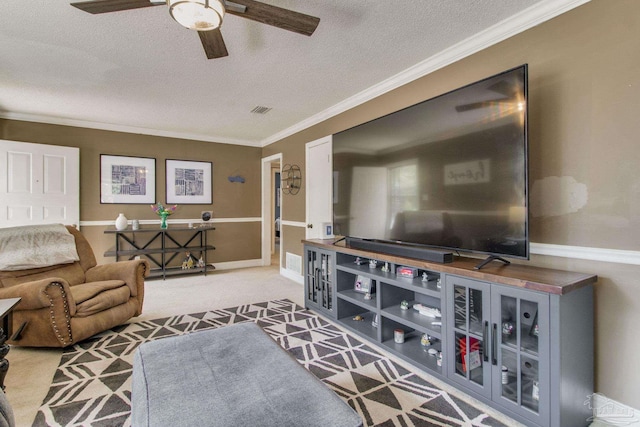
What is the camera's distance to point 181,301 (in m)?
3.75

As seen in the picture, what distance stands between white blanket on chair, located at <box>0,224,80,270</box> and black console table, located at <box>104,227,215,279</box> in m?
1.62

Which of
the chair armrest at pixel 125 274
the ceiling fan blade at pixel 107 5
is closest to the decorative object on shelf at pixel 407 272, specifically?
the ceiling fan blade at pixel 107 5

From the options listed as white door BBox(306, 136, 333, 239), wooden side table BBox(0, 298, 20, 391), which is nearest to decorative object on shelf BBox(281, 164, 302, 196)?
white door BBox(306, 136, 333, 239)

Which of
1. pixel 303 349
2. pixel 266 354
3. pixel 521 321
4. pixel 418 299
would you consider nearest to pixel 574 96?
pixel 521 321

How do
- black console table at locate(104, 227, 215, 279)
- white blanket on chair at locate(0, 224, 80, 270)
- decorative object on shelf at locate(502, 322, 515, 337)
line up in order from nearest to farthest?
1. decorative object on shelf at locate(502, 322, 515, 337)
2. white blanket on chair at locate(0, 224, 80, 270)
3. black console table at locate(104, 227, 215, 279)

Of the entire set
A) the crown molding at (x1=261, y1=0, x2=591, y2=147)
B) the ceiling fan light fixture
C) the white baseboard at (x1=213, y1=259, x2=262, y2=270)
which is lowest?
the white baseboard at (x1=213, y1=259, x2=262, y2=270)

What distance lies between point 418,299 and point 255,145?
177 inches

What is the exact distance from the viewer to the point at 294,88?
10.9 ft

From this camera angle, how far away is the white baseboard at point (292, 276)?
465cm

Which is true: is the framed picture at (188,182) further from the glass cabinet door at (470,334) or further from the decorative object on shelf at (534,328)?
the decorative object on shelf at (534,328)

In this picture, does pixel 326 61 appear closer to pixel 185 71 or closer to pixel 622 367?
pixel 185 71

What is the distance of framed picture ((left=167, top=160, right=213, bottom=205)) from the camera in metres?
5.25

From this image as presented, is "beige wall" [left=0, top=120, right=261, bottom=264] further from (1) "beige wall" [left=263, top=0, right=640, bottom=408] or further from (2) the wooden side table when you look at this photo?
(1) "beige wall" [left=263, top=0, right=640, bottom=408]

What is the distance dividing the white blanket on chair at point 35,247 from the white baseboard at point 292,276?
8.90ft
